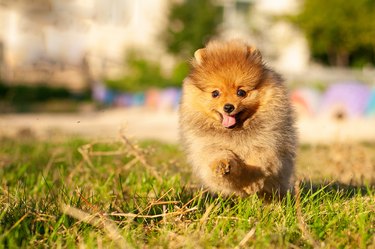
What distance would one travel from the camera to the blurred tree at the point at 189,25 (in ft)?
75.4

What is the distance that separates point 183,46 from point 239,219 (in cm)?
2144

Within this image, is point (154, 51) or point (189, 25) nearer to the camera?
point (189, 25)

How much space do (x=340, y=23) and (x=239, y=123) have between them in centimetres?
1983

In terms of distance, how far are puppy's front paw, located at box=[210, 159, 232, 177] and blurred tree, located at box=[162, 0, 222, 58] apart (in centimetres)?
1970

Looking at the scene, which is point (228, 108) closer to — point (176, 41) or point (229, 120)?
point (229, 120)

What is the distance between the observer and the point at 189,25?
23391mm

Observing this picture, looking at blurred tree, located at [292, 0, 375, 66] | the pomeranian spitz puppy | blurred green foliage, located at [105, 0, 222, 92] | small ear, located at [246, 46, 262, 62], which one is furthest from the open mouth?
blurred tree, located at [292, 0, 375, 66]

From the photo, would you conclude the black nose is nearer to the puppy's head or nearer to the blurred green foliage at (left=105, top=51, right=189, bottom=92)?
the puppy's head

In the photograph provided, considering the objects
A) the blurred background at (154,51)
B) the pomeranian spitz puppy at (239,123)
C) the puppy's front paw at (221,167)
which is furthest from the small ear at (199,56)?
the blurred background at (154,51)

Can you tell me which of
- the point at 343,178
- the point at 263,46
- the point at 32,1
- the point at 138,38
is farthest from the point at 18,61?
the point at 343,178

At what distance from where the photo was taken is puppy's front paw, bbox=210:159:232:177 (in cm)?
321

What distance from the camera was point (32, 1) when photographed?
93.8 ft

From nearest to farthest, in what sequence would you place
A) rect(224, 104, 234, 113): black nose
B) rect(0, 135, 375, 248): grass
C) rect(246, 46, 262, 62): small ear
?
rect(0, 135, 375, 248): grass, rect(224, 104, 234, 113): black nose, rect(246, 46, 262, 62): small ear

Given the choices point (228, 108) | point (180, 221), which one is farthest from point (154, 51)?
point (180, 221)
